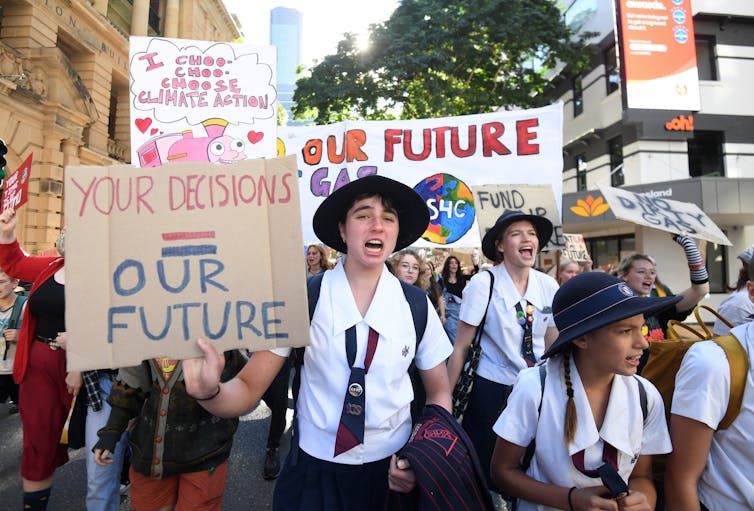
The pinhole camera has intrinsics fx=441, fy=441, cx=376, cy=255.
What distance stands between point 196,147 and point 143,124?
483 mm

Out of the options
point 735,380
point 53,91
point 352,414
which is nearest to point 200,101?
point 352,414

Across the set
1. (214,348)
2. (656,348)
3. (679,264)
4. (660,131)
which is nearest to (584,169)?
(660,131)

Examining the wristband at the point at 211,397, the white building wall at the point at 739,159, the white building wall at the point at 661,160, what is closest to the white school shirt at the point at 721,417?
the wristband at the point at 211,397

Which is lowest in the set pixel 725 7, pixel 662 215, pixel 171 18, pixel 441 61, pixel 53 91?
pixel 662 215

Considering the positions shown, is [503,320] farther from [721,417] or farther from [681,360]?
[721,417]

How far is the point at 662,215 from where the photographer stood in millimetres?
3338

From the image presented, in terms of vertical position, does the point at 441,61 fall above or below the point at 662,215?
above

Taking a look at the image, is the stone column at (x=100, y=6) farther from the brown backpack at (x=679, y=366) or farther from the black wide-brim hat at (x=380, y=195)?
the brown backpack at (x=679, y=366)

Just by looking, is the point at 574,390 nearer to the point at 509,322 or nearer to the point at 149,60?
the point at 509,322

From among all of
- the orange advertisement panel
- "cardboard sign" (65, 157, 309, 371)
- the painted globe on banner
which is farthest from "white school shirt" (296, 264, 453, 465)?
the orange advertisement panel

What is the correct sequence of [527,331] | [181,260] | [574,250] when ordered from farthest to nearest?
[574,250] → [527,331] → [181,260]

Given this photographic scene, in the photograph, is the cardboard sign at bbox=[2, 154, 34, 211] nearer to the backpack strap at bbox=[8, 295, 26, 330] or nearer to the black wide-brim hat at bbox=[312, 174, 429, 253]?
the backpack strap at bbox=[8, 295, 26, 330]

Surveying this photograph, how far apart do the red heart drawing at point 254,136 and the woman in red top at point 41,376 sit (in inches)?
69.4

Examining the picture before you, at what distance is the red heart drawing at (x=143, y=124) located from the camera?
154 inches
